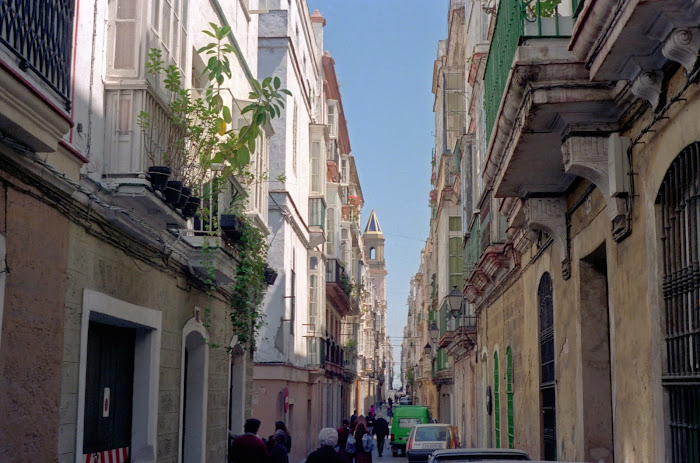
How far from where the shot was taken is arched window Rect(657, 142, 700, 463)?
6090 mm

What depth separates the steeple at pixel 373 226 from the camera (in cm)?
12556

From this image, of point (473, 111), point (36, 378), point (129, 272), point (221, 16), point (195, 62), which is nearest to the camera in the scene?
point (36, 378)

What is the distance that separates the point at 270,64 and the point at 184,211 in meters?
15.3

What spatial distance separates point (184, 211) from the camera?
1039 centimetres

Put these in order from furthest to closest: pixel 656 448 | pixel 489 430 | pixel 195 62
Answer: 1. pixel 489 430
2. pixel 195 62
3. pixel 656 448

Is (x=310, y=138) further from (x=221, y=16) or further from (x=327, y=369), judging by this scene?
(x=221, y=16)

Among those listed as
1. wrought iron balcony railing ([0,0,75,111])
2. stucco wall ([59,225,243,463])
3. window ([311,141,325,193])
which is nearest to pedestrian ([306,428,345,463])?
stucco wall ([59,225,243,463])

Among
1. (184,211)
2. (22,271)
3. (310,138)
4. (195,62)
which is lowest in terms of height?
(22,271)

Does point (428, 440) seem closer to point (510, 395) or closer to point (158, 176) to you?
point (510, 395)

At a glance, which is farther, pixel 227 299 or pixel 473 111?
pixel 473 111

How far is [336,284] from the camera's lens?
35219mm

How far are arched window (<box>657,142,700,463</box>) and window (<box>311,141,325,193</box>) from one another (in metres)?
24.5

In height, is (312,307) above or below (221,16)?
below

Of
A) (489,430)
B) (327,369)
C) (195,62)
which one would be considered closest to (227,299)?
(195,62)
